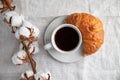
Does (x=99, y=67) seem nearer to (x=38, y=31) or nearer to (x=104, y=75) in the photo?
(x=104, y=75)

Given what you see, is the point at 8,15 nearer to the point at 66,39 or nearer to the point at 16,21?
the point at 16,21

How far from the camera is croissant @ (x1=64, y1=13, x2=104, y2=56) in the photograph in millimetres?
527

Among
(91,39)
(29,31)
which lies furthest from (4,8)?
(91,39)

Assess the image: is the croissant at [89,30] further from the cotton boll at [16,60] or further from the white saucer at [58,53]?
the cotton boll at [16,60]

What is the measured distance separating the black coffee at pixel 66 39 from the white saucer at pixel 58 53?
2 centimetres

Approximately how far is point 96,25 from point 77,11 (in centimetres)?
6

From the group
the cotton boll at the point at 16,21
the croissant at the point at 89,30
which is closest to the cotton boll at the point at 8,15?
the cotton boll at the point at 16,21

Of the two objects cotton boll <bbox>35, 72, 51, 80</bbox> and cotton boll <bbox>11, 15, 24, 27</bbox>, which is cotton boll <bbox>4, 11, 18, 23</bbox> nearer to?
cotton boll <bbox>11, 15, 24, 27</bbox>

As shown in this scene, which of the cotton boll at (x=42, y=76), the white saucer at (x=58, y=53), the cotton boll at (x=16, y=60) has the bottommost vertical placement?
the cotton boll at (x=42, y=76)

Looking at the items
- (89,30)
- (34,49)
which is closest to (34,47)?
(34,49)

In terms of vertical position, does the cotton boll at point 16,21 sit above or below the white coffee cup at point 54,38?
above

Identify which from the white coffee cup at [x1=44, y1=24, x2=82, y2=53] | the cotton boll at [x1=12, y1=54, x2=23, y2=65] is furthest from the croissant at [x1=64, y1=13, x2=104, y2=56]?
the cotton boll at [x1=12, y1=54, x2=23, y2=65]

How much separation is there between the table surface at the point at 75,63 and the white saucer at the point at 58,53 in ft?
0.04

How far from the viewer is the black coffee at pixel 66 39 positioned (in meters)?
0.54
